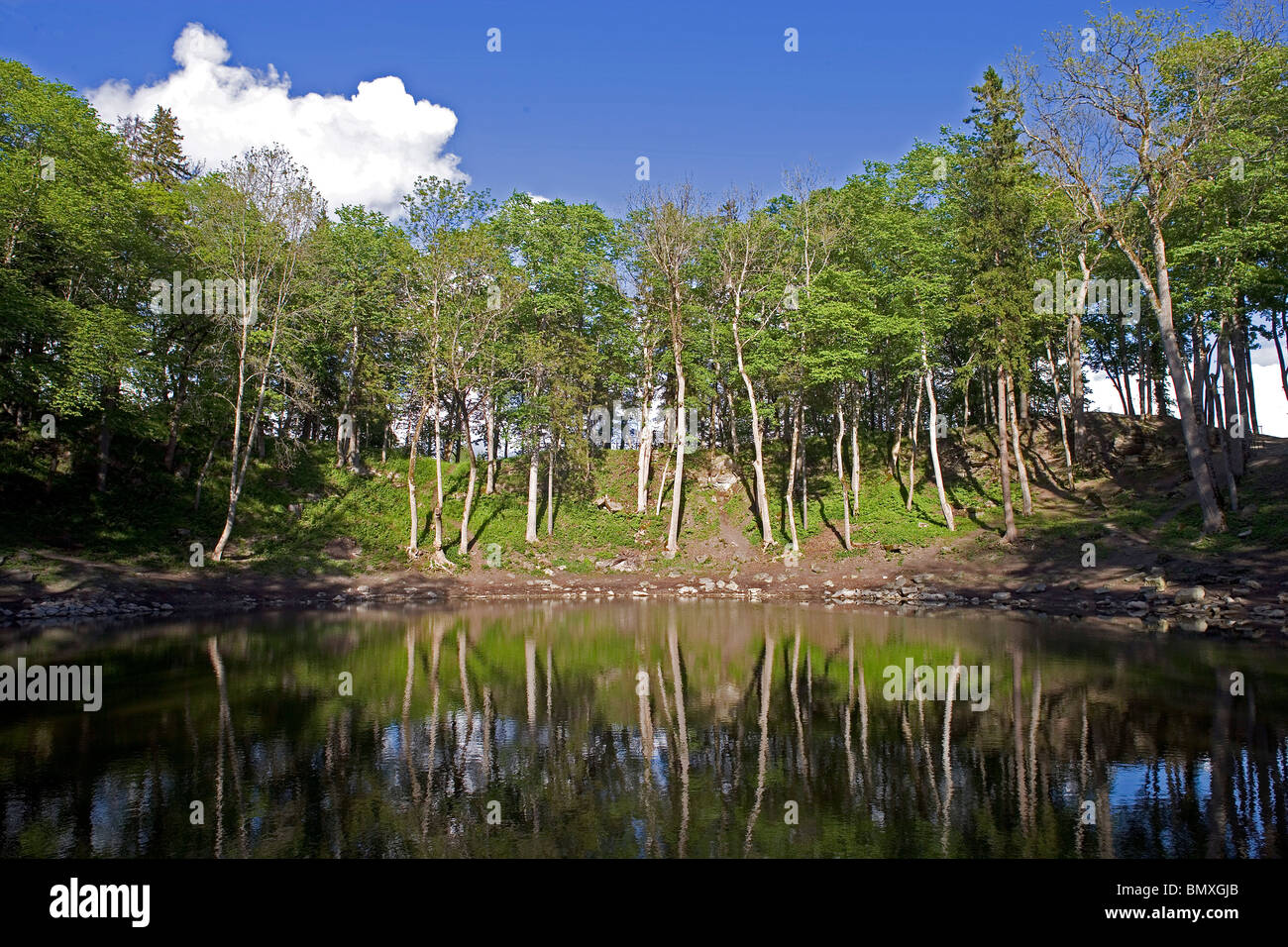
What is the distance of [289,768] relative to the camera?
8859 mm

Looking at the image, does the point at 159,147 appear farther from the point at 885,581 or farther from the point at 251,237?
the point at 885,581

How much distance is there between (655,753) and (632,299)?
110ft

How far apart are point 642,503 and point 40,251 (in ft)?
102

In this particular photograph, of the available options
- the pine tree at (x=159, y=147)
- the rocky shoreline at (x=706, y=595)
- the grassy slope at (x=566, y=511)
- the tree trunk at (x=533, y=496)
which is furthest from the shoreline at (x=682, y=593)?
the pine tree at (x=159, y=147)

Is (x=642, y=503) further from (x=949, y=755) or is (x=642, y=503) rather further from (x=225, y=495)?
(x=949, y=755)

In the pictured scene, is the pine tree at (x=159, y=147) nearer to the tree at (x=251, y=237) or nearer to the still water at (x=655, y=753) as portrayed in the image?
the tree at (x=251, y=237)

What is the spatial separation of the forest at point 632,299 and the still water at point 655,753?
62.9 ft

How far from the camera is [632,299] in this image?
39.9m

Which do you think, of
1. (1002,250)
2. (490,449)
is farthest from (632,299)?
(1002,250)

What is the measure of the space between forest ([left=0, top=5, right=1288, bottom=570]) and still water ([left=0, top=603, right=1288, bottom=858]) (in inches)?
755

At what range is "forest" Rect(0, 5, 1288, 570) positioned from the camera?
28281 mm

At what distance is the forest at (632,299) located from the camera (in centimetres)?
2828

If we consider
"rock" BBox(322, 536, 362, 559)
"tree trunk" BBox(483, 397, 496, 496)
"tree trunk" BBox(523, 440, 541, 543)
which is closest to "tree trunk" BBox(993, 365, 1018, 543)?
"tree trunk" BBox(523, 440, 541, 543)
